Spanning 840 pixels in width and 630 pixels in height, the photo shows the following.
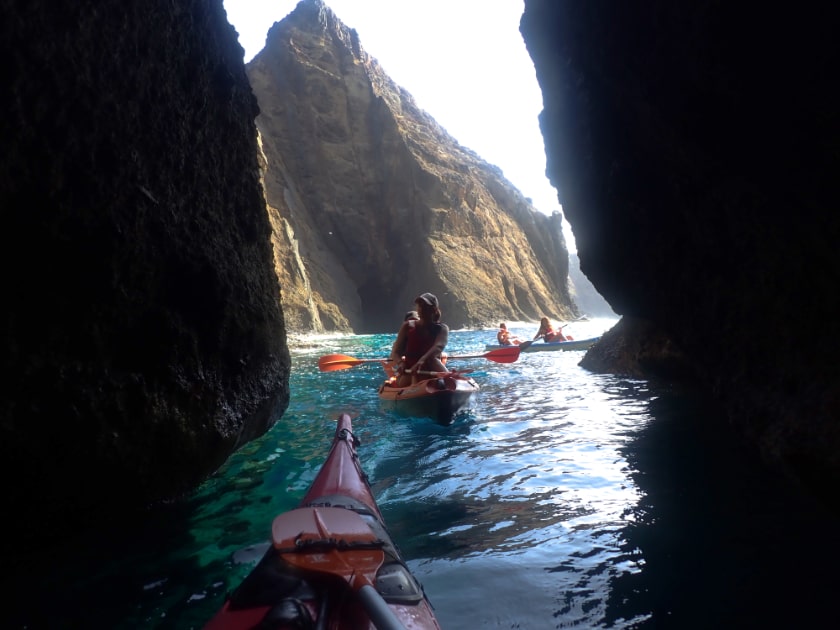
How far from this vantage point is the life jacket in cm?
746

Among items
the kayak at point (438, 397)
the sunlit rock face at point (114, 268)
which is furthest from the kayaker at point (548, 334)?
the sunlit rock face at point (114, 268)

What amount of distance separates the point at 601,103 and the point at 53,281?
410 cm

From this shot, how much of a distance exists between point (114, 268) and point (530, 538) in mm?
2608

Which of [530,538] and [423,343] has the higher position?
[423,343]

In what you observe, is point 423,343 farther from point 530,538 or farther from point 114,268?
point 114,268

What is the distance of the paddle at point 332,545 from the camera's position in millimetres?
1650

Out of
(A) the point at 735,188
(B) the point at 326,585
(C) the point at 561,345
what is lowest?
(C) the point at 561,345

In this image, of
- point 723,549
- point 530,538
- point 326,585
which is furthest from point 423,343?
point 326,585

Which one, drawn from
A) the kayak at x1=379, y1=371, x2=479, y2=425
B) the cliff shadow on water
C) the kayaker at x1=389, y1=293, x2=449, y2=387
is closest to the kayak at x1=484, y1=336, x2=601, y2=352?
the kayaker at x1=389, y1=293, x2=449, y2=387

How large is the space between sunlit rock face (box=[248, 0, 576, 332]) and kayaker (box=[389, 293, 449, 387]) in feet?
117

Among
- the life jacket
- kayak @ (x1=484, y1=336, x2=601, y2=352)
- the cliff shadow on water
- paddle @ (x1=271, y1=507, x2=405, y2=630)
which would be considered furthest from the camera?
kayak @ (x1=484, y1=336, x2=601, y2=352)

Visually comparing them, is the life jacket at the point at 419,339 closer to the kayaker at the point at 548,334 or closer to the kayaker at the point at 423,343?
the kayaker at the point at 423,343

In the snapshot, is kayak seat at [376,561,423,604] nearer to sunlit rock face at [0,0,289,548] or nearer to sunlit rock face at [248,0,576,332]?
sunlit rock face at [0,0,289,548]

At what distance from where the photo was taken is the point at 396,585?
1718 mm
